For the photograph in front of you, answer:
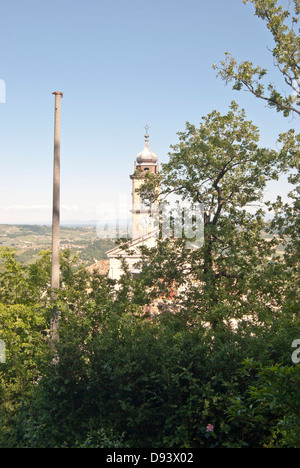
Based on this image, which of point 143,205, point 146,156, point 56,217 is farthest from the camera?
point 146,156

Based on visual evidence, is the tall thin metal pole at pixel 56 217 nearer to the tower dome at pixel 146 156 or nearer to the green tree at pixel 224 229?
the green tree at pixel 224 229

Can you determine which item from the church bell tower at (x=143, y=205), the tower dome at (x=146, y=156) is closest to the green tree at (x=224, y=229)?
the church bell tower at (x=143, y=205)

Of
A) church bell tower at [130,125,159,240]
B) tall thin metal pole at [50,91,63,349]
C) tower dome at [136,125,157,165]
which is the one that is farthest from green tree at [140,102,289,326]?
tower dome at [136,125,157,165]

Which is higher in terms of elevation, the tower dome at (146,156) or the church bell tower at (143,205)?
the tower dome at (146,156)

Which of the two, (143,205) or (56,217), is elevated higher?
(143,205)

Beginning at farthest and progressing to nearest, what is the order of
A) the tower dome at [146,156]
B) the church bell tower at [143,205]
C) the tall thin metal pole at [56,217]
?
1. the tower dome at [146,156]
2. the church bell tower at [143,205]
3. the tall thin metal pole at [56,217]

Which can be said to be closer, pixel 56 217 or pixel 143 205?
pixel 56 217

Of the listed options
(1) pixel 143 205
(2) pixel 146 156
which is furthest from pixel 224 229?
(2) pixel 146 156

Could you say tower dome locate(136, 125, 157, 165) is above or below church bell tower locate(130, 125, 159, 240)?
above

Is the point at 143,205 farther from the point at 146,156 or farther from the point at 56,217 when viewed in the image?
the point at 146,156

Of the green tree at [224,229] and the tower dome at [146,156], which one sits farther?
the tower dome at [146,156]

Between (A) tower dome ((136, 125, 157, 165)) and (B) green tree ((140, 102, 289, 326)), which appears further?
(A) tower dome ((136, 125, 157, 165))

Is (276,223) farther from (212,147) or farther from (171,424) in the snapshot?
(171,424)

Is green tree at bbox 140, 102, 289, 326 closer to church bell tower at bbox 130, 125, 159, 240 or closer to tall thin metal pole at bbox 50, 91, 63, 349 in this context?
church bell tower at bbox 130, 125, 159, 240
